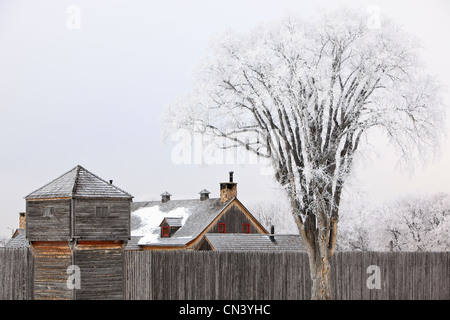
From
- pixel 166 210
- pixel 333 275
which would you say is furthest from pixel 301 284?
pixel 166 210

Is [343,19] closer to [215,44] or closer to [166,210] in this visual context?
[215,44]

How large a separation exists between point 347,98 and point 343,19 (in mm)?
3029

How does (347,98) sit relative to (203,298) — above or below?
above

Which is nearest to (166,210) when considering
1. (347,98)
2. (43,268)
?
(43,268)

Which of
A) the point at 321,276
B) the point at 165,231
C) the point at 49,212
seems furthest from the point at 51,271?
the point at 165,231

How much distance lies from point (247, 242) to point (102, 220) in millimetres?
12379

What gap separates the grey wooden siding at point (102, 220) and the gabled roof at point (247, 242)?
9109mm

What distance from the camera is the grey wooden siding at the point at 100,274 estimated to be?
28.3 meters

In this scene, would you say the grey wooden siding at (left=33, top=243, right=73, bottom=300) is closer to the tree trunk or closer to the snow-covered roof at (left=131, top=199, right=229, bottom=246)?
the tree trunk

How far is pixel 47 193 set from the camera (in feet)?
95.2

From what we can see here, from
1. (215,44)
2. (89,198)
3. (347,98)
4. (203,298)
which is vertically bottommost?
(203,298)
